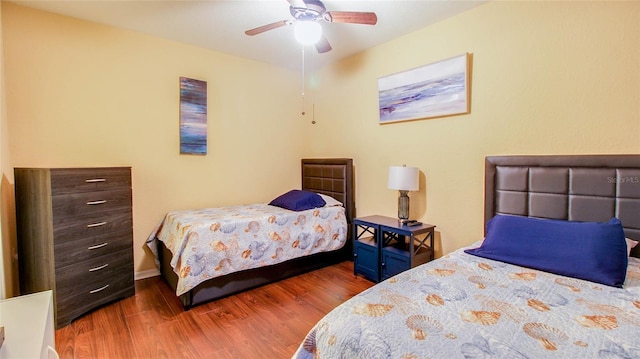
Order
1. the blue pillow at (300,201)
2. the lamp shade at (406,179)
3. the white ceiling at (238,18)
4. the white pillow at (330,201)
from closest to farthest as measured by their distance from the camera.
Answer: the white ceiling at (238,18) → the lamp shade at (406,179) → the blue pillow at (300,201) → the white pillow at (330,201)

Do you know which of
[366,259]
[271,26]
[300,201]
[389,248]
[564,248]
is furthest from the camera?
[300,201]

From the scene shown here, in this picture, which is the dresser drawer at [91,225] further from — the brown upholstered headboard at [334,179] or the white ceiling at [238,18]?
the brown upholstered headboard at [334,179]

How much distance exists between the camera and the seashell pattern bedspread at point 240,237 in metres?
→ 2.46

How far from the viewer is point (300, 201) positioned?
3270mm

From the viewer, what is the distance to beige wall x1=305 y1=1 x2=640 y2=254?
192 centimetres

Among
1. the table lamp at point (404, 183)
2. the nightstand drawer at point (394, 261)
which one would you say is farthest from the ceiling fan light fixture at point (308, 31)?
the nightstand drawer at point (394, 261)

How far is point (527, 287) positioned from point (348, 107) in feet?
8.94

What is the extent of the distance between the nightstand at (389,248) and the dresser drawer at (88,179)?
2.22 m

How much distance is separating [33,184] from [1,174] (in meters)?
0.19

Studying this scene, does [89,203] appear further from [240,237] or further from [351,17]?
[351,17]

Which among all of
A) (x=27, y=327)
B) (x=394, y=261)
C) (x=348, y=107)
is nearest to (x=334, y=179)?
(x=348, y=107)

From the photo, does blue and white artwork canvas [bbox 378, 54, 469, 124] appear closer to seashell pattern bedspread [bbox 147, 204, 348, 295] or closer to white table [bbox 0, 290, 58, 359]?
seashell pattern bedspread [bbox 147, 204, 348, 295]

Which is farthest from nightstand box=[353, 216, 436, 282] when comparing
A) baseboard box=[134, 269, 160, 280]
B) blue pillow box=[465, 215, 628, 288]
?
baseboard box=[134, 269, 160, 280]

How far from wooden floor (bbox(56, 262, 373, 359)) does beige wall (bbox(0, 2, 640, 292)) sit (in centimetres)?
86
